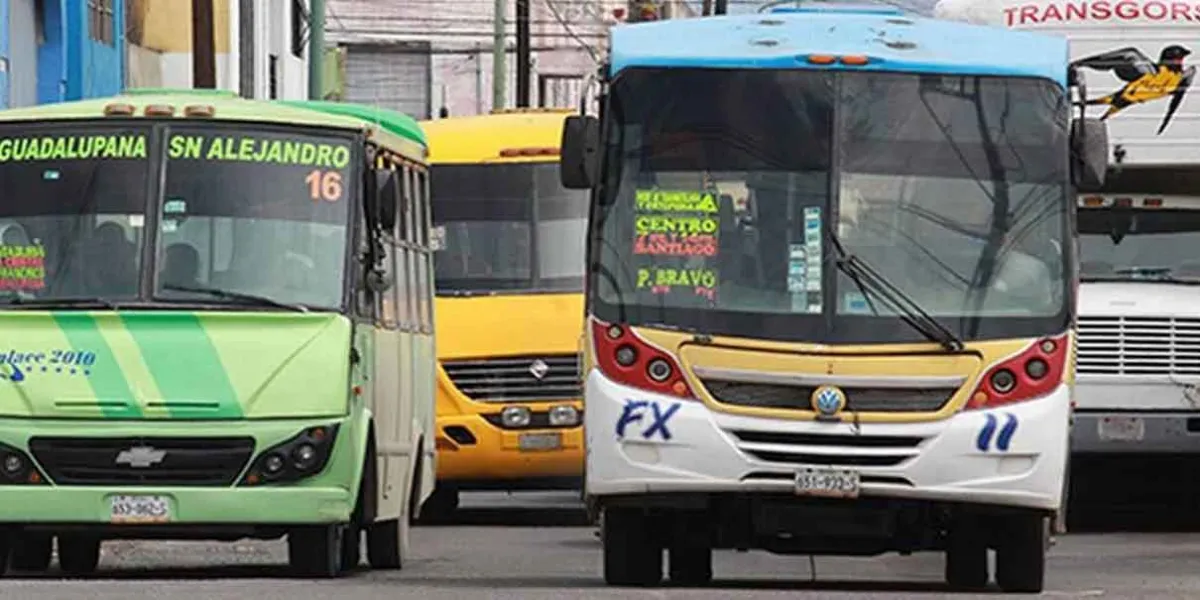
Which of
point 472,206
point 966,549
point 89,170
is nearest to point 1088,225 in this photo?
point 472,206

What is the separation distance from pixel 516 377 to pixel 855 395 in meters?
9.08

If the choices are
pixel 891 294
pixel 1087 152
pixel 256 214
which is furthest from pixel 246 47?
pixel 891 294

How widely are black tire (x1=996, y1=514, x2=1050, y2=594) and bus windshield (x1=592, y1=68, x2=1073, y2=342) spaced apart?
1.00 meters

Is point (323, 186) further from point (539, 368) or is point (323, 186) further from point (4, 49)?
point (4, 49)

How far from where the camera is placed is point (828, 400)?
1438 centimetres

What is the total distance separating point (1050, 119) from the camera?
1505 cm

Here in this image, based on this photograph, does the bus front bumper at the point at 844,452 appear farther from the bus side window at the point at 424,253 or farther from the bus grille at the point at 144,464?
the bus side window at the point at 424,253

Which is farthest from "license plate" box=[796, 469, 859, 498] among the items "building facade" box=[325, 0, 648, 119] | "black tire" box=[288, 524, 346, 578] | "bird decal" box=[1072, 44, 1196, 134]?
"building facade" box=[325, 0, 648, 119]

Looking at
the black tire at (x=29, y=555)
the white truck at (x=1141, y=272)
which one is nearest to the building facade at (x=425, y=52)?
the white truck at (x=1141, y=272)

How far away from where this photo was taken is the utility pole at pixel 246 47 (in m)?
46.2

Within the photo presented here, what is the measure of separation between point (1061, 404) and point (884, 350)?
34.5 inches

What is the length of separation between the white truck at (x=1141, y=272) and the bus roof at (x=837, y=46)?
6.11 m

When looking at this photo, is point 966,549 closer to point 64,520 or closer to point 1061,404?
point 1061,404

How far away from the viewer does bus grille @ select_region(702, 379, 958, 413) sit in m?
14.4
